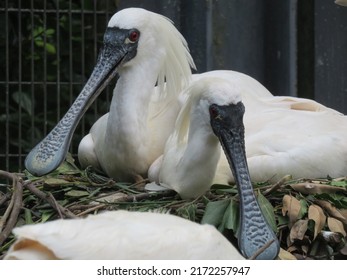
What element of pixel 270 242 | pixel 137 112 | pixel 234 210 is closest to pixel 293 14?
pixel 137 112

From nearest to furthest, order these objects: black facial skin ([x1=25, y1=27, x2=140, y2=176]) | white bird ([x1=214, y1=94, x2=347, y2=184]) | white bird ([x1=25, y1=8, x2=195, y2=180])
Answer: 1. white bird ([x1=214, y1=94, x2=347, y2=184])
2. black facial skin ([x1=25, y1=27, x2=140, y2=176])
3. white bird ([x1=25, y1=8, x2=195, y2=180])

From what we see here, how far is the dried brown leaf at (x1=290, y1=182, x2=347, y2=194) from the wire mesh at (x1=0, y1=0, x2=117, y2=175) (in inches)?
107

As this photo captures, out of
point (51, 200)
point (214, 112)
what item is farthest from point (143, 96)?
point (51, 200)

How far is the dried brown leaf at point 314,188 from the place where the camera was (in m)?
6.82

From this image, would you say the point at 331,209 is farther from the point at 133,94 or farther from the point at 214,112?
the point at 133,94

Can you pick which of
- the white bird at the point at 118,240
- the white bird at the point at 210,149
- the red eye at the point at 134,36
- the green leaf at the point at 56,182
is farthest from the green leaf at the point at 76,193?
the white bird at the point at 118,240

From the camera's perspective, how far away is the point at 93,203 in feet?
22.7

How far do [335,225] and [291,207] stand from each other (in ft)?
0.69

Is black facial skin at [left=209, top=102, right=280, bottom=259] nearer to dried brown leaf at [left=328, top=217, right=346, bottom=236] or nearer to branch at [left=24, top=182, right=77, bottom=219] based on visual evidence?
dried brown leaf at [left=328, top=217, right=346, bottom=236]

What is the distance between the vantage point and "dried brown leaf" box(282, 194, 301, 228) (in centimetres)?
659

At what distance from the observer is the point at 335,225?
6598 mm

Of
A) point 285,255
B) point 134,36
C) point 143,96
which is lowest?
point 285,255

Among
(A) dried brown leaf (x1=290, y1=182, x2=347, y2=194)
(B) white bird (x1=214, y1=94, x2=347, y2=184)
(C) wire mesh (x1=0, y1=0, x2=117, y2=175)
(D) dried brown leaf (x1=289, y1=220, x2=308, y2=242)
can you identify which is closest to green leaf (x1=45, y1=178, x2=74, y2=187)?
(B) white bird (x1=214, y1=94, x2=347, y2=184)

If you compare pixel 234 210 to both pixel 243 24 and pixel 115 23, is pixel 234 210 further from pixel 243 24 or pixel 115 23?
pixel 243 24
